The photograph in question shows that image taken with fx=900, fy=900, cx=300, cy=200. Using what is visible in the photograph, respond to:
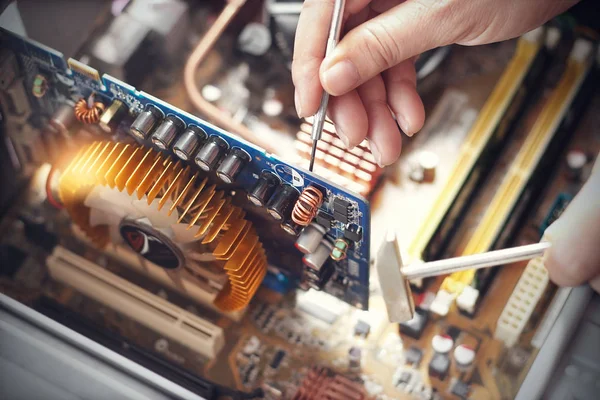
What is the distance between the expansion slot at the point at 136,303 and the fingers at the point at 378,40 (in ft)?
3.80

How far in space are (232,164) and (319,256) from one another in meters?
0.47

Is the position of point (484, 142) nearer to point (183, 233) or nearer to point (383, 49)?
point (383, 49)

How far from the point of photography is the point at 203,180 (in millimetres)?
3182

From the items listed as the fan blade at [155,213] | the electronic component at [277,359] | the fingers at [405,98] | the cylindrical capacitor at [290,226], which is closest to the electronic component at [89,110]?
the fan blade at [155,213]

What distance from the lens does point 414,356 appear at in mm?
3525

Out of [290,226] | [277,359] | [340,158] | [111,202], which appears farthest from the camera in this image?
[340,158]

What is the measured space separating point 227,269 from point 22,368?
774 mm

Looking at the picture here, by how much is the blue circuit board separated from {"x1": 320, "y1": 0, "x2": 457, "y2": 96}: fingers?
32 cm

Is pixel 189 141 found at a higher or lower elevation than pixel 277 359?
higher

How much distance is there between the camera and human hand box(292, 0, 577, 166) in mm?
2912

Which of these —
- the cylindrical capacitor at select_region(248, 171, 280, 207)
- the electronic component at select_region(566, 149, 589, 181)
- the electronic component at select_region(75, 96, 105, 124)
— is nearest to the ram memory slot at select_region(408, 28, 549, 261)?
the electronic component at select_region(566, 149, 589, 181)

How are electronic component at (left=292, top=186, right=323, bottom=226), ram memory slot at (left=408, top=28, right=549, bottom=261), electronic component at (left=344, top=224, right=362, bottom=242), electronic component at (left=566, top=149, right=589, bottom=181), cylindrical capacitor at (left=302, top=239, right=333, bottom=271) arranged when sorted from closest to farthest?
electronic component at (left=292, top=186, right=323, bottom=226) < electronic component at (left=344, top=224, right=362, bottom=242) < cylindrical capacitor at (left=302, top=239, right=333, bottom=271) < ram memory slot at (left=408, top=28, right=549, bottom=261) < electronic component at (left=566, top=149, right=589, bottom=181)

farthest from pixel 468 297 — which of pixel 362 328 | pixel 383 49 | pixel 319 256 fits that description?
pixel 383 49

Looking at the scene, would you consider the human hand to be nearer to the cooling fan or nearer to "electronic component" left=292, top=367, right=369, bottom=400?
the cooling fan
